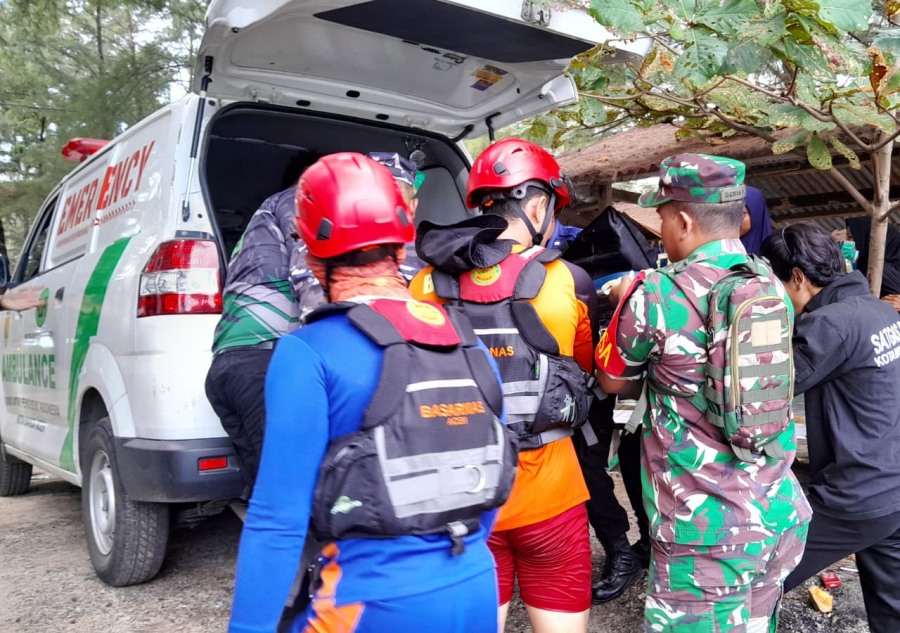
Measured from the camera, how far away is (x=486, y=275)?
214 cm

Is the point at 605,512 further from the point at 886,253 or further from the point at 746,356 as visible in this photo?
the point at 886,253

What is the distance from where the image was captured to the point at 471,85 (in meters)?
3.53

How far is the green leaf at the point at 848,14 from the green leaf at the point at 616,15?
57cm

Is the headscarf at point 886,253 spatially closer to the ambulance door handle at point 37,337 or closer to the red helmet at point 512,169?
the red helmet at point 512,169

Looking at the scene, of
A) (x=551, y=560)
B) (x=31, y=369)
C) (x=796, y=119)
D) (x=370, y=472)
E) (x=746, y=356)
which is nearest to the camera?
(x=370, y=472)

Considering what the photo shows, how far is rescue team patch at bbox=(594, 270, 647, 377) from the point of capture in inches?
81.0

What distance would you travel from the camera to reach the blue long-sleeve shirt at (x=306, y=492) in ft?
4.27

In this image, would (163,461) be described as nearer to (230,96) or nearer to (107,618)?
(107,618)

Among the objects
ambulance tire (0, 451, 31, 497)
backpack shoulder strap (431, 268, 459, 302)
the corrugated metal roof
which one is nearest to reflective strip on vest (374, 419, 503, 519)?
backpack shoulder strap (431, 268, 459, 302)

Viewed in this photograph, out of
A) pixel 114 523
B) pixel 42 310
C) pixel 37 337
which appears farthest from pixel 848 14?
pixel 37 337

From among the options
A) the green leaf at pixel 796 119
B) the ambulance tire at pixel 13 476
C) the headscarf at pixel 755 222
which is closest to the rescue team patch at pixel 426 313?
the green leaf at pixel 796 119

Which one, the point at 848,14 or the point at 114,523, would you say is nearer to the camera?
the point at 848,14

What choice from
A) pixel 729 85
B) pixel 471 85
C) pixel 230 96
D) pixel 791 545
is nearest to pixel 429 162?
pixel 471 85

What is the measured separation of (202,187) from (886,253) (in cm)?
411
